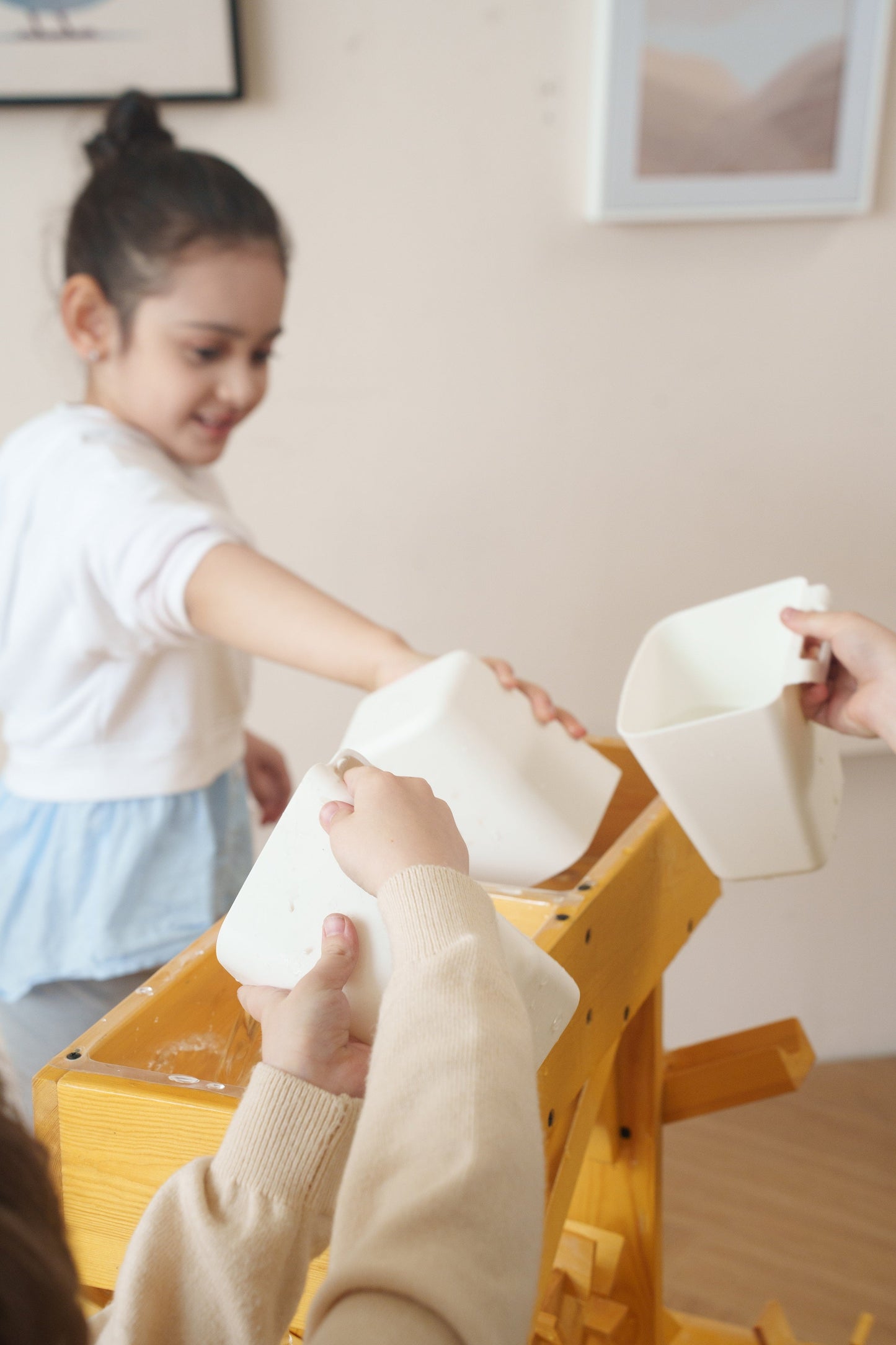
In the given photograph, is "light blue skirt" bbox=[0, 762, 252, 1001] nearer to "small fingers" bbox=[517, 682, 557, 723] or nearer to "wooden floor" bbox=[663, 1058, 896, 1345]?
"small fingers" bbox=[517, 682, 557, 723]

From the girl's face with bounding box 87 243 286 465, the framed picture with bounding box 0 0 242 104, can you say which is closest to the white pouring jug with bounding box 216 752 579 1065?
the girl's face with bounding box 87 243 286 465

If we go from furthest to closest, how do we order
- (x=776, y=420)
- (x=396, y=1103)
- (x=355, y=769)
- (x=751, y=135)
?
1. (x=776, y=420)
2. (x=751, y=135)
3. (x=355, y=769)
4. (x=396, y=1103)

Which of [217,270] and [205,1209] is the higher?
[217,270]

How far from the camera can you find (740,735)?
62cm

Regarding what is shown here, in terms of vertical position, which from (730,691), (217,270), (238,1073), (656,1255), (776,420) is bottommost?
(656,1255)

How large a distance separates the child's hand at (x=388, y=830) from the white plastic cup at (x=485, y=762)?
0.13 m

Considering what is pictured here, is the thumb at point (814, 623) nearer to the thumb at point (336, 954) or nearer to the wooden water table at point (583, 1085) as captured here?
the wooden water table at point (583, 1085)

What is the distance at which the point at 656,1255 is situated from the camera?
79cm

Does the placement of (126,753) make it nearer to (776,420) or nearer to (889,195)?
(776,420)

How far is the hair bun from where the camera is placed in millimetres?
908

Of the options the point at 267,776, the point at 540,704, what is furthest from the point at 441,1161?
the point at 267,776

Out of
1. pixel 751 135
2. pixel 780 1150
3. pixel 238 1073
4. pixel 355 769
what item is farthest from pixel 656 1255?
pixel 751 135

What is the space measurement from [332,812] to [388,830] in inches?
1.6

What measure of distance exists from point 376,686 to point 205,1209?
1.24 feet
